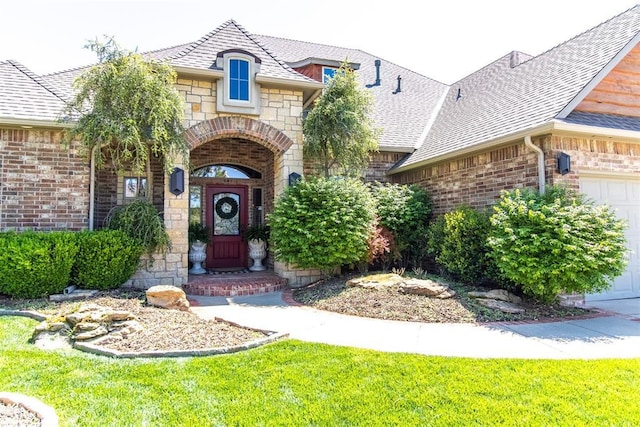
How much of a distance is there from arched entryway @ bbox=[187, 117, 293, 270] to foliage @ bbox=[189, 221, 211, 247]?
0.90 ft

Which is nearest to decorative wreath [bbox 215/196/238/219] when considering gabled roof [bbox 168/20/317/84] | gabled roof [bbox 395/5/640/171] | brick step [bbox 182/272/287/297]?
brick step [bbox 182/272/287/297]

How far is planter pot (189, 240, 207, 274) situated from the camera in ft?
35.4

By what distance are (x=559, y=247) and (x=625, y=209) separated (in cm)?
325

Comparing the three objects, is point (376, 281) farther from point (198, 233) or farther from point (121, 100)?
point (121, 100)

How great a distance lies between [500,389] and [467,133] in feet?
24.5

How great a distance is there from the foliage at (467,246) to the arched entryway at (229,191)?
4904mm

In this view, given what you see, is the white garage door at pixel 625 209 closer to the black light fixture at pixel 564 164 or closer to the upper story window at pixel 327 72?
the black light fixture at pixel 564 164

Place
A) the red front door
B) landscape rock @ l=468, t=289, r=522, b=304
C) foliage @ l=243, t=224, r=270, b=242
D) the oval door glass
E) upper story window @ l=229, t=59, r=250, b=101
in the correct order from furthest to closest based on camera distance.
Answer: the oval door glass
the red front door
foliage @ l=243, t=224, r=270, b=242
upper story window @ l=229, t=59, r=250, b=101
landscape rock @ l=468, t=289, r=522, b=304

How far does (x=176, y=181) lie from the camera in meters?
8.65

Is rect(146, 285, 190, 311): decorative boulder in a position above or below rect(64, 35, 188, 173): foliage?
below

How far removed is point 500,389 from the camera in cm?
345

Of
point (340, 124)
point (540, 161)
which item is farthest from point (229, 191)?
point (540, 161)

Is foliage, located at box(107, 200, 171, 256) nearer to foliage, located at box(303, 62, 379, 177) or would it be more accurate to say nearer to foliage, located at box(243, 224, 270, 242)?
foliage, located at box(243, 224, 270, 242)

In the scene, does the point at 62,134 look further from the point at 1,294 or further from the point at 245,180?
the point at 245,180
